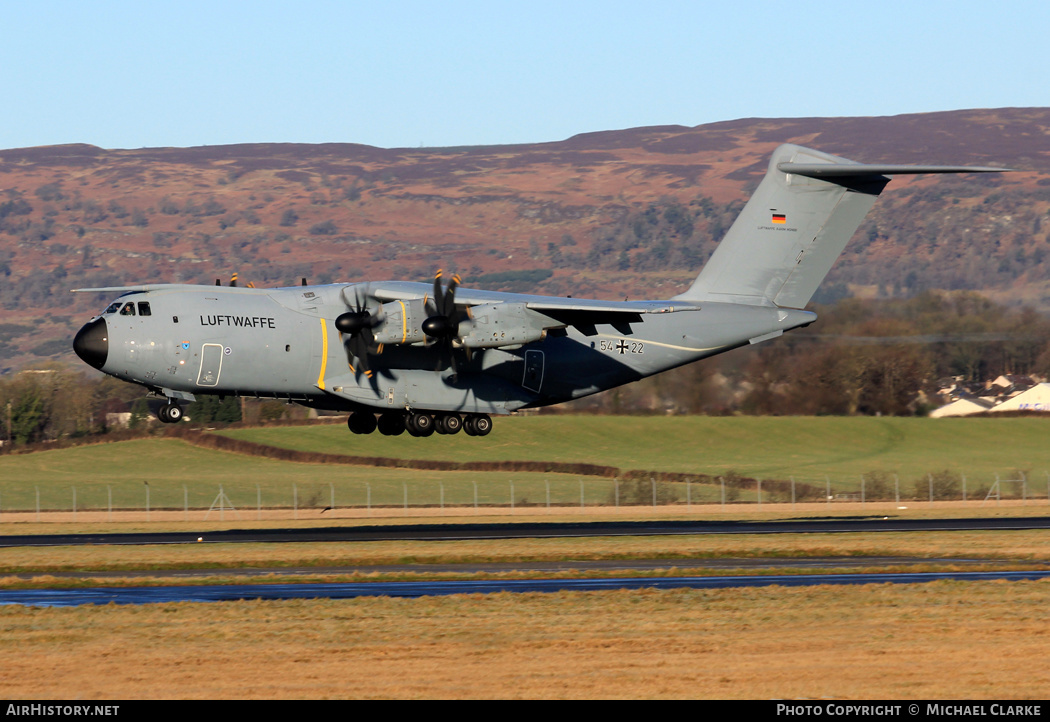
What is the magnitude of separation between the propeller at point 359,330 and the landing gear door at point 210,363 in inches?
114

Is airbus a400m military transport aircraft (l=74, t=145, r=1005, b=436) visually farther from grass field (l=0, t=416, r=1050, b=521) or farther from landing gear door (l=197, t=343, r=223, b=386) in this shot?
grass field (l=0, t=416, r=1050, b=521)

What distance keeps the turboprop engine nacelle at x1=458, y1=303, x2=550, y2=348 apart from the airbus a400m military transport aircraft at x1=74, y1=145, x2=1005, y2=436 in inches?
1.1

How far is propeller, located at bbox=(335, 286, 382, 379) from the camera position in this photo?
2956cm

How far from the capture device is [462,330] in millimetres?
30031

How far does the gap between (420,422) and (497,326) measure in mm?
3631

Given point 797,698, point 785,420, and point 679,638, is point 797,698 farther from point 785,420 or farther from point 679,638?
point 785,420

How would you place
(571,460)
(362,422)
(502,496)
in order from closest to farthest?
(362,422)
(502,496)
(571,460)

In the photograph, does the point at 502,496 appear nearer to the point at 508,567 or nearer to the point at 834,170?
the point at 508,567

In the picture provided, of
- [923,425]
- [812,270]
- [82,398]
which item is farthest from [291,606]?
[82,398]

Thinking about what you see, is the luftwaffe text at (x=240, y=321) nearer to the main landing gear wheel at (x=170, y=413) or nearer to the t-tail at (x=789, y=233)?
the main landing gear wheel at (x=170, y=413)

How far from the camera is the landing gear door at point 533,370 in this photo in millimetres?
32125

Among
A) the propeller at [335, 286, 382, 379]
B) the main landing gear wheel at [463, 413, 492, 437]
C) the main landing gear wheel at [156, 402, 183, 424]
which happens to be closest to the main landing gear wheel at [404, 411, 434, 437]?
the main landing gear wheel at [463, 413, 492, 437]

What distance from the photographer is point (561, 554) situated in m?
31.7

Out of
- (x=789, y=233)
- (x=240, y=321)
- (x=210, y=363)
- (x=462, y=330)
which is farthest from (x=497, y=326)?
(x=789, y=233)
